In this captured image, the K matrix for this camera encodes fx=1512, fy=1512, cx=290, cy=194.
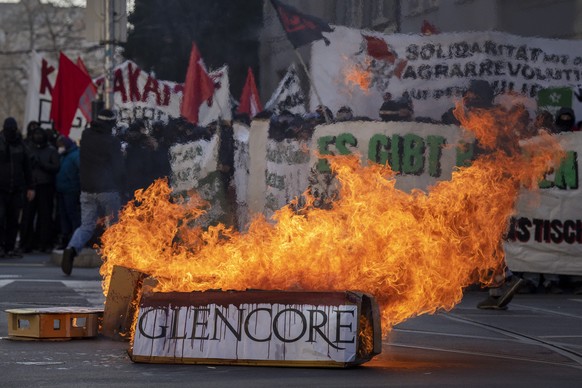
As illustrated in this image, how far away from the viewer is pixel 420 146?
15.6m

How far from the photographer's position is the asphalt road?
26.5ft

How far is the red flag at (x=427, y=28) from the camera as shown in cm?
1491

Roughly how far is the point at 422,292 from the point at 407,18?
5.84 meters

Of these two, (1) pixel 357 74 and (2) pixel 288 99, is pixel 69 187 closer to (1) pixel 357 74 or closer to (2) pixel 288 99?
(2) pixel 288 99

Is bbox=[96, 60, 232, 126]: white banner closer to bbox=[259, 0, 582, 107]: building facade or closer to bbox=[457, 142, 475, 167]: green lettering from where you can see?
bbox=[259, 0, 582, 107]: building facade

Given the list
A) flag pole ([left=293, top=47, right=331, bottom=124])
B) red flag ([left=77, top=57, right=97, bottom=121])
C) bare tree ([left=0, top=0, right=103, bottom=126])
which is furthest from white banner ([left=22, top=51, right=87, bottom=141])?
bare tree ([left=0, top=0, right=103, bottom=126])

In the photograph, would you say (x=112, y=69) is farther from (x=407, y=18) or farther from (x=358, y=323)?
(x=358, y=323)

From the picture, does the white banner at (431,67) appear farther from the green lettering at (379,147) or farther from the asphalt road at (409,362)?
the asphalt road at (409,362)

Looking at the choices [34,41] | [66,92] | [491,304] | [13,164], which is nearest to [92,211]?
[13,164]

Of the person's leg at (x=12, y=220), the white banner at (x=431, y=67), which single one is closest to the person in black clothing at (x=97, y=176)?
the white banner at (x=431, y=67)

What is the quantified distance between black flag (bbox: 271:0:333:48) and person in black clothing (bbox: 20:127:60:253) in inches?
358

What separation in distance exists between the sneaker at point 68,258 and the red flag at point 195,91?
3.93 m

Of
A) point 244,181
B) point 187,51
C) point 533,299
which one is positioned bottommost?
point 533,299

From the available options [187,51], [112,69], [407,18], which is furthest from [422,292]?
[112,69]
